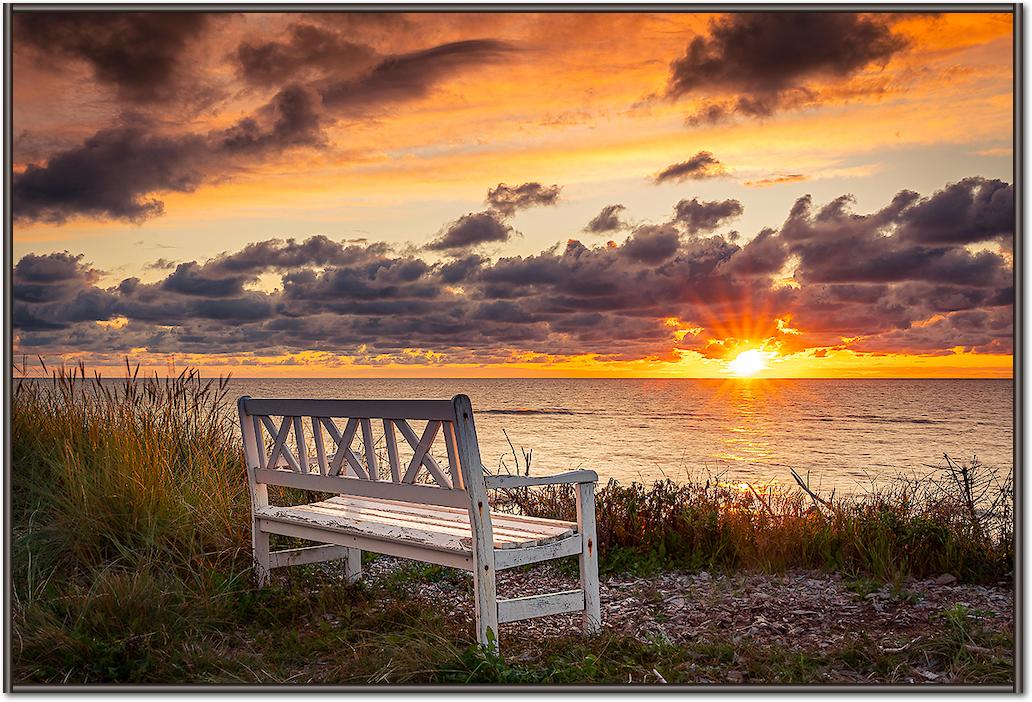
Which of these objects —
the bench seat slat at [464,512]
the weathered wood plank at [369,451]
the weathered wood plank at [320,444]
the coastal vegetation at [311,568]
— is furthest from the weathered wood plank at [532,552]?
the weathered wood plank at [320,444]

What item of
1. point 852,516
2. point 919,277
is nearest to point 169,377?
point 852,516

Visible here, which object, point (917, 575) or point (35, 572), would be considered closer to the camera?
point (35, 572)

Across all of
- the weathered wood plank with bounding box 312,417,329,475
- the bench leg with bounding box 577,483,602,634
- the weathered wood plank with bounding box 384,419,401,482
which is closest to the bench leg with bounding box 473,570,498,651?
the bench leg with bounding box 577,483,602,634

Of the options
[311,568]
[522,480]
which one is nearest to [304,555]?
[311,568]

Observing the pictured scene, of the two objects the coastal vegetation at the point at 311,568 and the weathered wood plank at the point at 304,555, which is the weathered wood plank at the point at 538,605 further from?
the weathered wood plank at the point at 304,555

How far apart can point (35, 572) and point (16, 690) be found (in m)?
1.39

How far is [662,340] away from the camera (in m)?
32.0

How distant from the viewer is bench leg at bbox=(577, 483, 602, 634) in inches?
161

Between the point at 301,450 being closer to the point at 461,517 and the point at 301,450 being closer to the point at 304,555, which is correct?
the point at 304,555

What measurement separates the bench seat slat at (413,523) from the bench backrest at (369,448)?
0.48ft

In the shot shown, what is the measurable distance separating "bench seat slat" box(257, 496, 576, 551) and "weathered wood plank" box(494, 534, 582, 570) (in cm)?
2

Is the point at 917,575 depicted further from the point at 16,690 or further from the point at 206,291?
the point at 206,291

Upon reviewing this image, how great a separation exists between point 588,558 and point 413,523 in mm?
805

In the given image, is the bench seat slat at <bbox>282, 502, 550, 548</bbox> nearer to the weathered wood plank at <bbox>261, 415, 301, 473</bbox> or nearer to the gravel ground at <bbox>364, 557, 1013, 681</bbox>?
the weathered wood plank at <bbox>261, 415, 301, 473</bbox>
